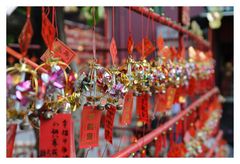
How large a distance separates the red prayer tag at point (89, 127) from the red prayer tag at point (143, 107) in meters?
0.40

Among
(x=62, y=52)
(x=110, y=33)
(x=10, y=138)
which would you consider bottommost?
(x=10, y=138)

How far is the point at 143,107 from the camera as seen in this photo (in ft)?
4.53

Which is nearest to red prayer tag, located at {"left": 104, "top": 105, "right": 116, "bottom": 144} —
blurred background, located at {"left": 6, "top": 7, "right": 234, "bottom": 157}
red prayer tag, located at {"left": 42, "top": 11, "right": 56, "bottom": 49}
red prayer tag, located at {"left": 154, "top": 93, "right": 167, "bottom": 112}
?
red prayer tag, located at {"left": 42, "top": 11, "right": 56, "bottom": 49}

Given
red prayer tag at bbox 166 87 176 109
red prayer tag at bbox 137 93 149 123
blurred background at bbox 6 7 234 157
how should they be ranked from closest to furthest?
red prayer tag at bbox 137 93 149 123, red prayer tag at bbox 166 87 176 109, blurred background at bbox 6 7 234 157

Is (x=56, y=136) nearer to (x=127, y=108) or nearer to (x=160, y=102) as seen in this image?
(x=127, y=108)

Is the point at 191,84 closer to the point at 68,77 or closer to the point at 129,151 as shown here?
the point at 129,151

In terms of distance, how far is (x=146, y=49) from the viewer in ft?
4.55

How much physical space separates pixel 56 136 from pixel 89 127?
0.12 metres

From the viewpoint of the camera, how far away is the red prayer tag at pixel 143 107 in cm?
135

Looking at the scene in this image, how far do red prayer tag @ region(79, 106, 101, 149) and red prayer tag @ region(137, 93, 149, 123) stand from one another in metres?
0.40

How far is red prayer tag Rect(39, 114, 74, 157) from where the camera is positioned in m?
0.89

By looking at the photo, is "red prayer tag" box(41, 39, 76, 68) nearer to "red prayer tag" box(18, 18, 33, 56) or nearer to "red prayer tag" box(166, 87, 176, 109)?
"red prayer tag" box(18, 18, 33, 56)

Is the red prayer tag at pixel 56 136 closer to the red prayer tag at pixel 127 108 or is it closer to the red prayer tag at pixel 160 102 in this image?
the red prayer tag at pixel 127 108

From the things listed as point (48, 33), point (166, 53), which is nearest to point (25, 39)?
point (48, 33)
